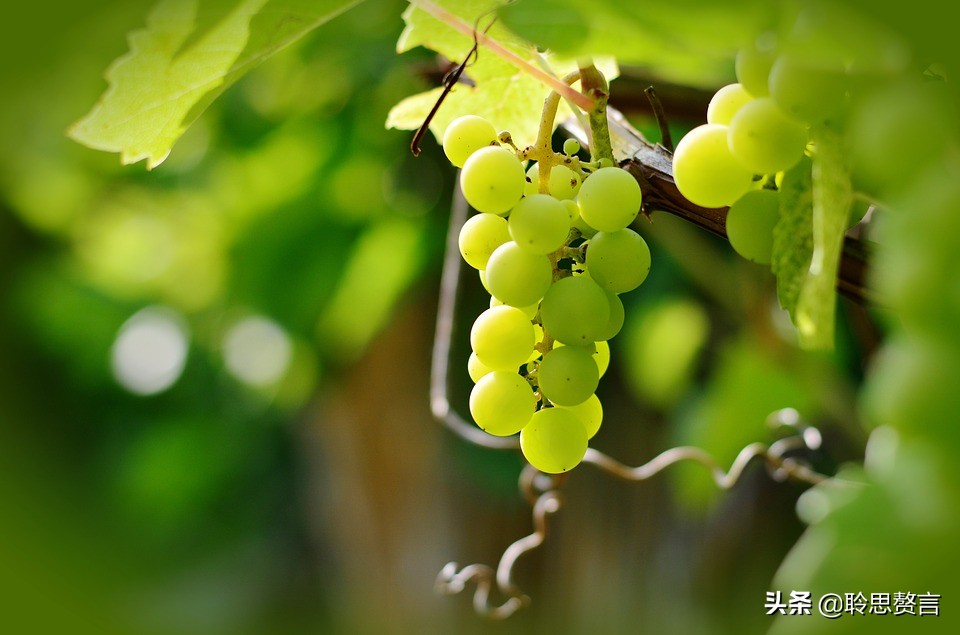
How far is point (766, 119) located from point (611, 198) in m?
0.06

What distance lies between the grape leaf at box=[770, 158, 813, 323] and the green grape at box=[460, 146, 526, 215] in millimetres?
84

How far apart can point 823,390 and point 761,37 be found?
0.80m

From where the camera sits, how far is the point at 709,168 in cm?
25

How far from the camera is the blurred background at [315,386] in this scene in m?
1.04

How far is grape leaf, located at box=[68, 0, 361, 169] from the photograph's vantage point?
324 millimetres

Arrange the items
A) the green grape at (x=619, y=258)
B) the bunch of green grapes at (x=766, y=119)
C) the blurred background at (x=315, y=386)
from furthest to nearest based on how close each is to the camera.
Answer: the blurred background at (x=315, y=386) → the green grape at (x=619, y=258) → the bunch of green grapes at (x=766, y=119)

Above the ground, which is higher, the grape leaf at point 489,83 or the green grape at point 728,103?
the green grape at point 728,103

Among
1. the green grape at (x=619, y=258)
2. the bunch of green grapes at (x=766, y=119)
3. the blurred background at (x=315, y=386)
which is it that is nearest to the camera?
the bunch of green grapes at (x=766, y=119)

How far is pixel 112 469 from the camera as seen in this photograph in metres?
2.10

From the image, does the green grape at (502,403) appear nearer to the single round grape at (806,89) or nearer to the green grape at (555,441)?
the green grape at (555,441)

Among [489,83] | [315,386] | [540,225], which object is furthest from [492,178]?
[315,386]

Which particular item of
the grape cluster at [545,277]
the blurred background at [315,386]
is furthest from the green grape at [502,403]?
the blurred background at [315,386]

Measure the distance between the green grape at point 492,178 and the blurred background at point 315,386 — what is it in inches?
13.5

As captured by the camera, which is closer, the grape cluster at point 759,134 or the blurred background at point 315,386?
the grape cluster at point 759,134
